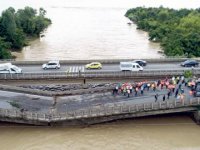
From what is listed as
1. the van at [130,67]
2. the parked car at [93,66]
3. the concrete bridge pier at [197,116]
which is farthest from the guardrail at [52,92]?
the concrete bridge pier at [197,116]

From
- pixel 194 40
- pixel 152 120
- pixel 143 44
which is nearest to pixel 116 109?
pixel 152 120

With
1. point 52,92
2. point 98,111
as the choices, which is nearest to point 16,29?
point 52,92

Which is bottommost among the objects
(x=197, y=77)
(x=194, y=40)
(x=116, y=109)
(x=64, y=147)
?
(x=64, y=147)

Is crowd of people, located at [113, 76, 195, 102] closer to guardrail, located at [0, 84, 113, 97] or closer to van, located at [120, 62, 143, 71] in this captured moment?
guardrail, located at [0, 84, 113, 97]

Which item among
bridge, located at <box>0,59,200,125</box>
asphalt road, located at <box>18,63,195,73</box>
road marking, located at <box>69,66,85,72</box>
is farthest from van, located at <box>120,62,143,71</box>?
road marking, located at <box>69,66,85,72</box>

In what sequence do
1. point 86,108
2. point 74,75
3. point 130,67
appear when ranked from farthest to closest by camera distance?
point 130,67, point 74,75, point 86,108

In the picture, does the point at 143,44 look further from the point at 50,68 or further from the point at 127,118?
the point at 127,118

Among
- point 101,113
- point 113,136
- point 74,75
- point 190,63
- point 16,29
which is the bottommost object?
point 113,136

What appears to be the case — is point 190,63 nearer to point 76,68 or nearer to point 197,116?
point 197,116
